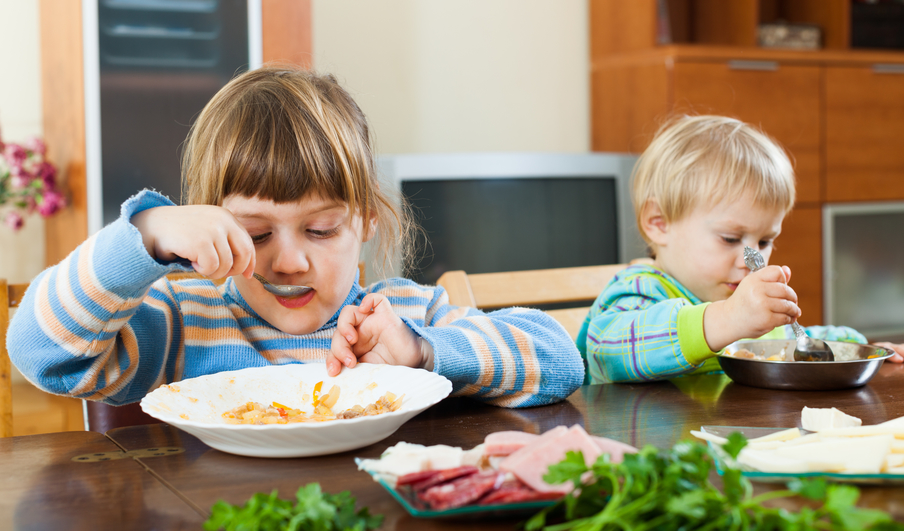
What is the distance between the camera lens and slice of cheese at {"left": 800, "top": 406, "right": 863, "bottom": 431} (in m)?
0.66

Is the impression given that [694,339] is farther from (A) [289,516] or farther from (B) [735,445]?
(A) [289,516]

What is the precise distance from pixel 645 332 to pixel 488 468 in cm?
58

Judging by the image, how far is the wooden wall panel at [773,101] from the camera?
2.84 m

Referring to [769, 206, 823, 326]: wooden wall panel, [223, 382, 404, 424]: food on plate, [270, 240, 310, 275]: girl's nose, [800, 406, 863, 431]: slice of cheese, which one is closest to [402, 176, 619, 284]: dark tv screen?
[769, 206, 823, 326]: wooden wall panel

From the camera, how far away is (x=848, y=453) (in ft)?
1.80

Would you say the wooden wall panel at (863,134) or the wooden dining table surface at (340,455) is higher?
the wooden wall panel at (863,134)

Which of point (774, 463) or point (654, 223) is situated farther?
point (654, 223)

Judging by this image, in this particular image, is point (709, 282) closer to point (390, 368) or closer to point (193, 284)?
point (390, 368)

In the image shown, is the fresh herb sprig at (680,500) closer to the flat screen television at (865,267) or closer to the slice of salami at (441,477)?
the slice of salami at (441,477)

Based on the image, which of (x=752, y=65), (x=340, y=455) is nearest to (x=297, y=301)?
(x=340, y=455)

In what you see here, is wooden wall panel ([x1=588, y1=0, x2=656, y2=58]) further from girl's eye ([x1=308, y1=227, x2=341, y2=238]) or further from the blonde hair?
girl's eye ([x1=308, y1=227, x2=341, y2=238])

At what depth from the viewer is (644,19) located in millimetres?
2918

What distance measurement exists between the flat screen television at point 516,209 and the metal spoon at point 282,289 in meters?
1.32

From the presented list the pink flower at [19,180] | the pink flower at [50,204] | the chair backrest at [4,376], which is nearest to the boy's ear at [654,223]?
the chair backrest at [4,376]
